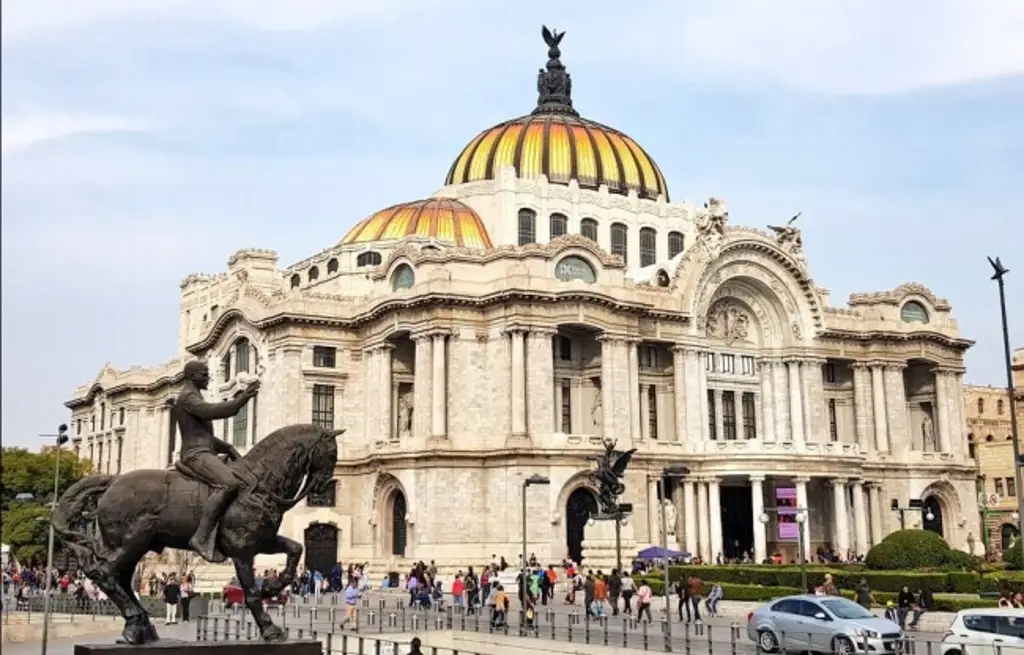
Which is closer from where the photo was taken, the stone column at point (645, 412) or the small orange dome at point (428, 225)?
the stone column at point (645, 412)

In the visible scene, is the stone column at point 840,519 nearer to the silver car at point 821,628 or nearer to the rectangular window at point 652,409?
the rectangular window at point 652,409

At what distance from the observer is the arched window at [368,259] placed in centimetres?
6819

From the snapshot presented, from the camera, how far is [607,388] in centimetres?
5903

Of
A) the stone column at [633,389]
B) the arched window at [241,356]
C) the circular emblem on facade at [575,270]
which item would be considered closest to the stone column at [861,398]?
the stone column at [633,389]

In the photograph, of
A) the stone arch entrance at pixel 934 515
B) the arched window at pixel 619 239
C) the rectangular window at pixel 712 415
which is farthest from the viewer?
the arched window at pixel 619 239

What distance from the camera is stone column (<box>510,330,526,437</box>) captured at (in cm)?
5659

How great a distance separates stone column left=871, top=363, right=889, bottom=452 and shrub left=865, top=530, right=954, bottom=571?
73.7 feet

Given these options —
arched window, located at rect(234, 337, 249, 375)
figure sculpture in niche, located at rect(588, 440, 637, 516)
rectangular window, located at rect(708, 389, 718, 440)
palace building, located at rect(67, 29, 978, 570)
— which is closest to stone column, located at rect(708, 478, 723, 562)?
palace building, located at rect(67, 29, 978, 570)

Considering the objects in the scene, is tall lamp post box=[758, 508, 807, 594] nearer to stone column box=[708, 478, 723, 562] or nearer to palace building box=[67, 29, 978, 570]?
palace building box=[67, 29, 978, 570]

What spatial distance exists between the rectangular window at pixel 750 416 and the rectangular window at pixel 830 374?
6.23 metres

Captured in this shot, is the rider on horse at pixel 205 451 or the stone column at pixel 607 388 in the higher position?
the stone column at pixel 607 388

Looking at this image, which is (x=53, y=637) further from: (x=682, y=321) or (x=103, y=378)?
(x=103, y=378)

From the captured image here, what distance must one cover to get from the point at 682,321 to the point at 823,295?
1566 cm

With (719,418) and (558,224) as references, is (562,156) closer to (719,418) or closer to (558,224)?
(558,224)
